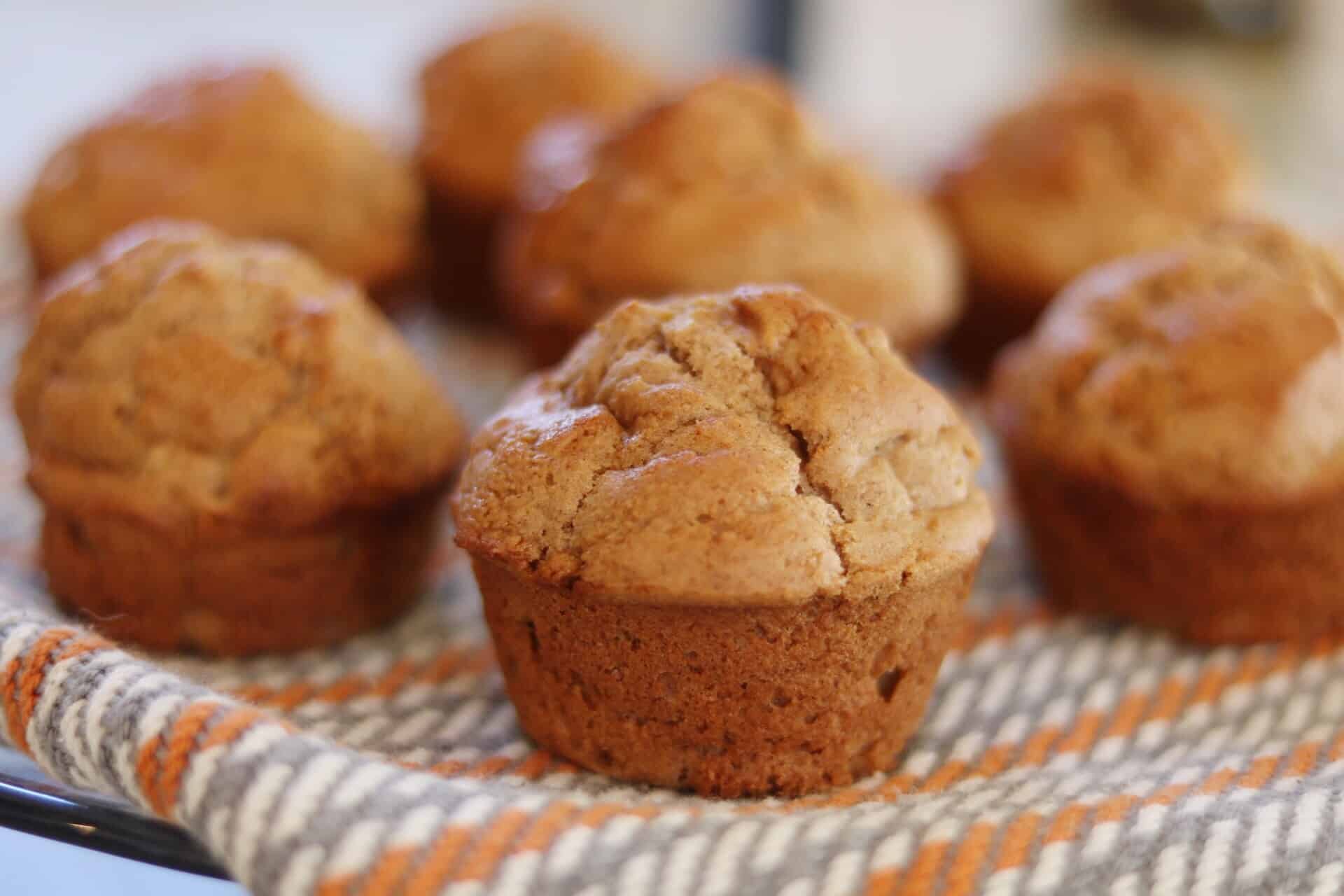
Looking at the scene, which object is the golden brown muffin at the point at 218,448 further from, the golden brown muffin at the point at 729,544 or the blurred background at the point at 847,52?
the blurred background at the point at 847,52

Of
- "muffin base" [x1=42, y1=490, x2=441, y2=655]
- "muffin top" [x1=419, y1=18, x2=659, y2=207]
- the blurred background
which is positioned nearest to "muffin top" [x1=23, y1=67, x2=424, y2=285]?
the blurred background

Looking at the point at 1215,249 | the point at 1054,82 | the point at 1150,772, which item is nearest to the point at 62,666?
the point at 1150,772

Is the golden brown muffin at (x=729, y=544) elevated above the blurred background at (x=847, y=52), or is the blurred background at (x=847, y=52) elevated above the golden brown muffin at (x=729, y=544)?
the blurred background at (x=847, y=52)

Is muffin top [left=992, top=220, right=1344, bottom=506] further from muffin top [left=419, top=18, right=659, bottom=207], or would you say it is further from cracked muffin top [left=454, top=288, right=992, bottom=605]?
muffin top [left=419, top=18, right=659, bottom=207]

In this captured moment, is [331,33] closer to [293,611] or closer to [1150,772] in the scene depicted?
[293,611]

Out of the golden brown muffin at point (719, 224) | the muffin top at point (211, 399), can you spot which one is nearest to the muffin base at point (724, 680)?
the muffin top at point (211, 399)
